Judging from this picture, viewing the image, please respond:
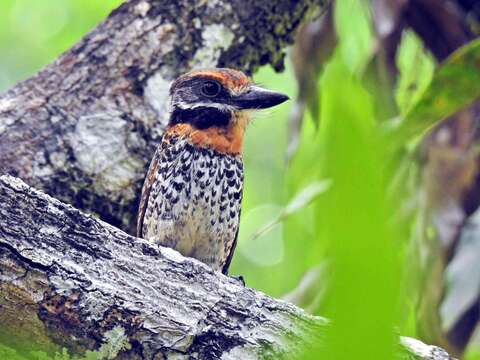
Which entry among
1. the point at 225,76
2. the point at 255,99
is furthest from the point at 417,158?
the point at 225,76

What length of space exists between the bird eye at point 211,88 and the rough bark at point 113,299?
1.57m

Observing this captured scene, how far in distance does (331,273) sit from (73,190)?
2898mm

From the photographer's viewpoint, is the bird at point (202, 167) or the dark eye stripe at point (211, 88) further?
the dark eye stripe at point (211, 88)

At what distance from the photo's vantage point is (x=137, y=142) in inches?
131

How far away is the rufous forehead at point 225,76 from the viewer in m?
3.35

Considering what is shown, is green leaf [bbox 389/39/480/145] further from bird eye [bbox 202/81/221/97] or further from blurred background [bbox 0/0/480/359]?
bird eye [bbox 202/81/221/97]

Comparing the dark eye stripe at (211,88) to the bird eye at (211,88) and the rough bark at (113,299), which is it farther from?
the rough bark at (113,299)

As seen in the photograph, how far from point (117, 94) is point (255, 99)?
0.61 metres

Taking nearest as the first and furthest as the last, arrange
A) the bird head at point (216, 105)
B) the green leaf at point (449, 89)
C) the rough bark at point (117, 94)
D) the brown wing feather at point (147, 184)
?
1. the green leaf at point (449, 89)
2. the rough bark at point (117, 94)
3. the brown wing feather at point (147, 184)
4. the bird head at point (216, 105)

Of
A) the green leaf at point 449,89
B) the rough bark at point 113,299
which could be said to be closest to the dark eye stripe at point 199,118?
the green leaf at point 449,89

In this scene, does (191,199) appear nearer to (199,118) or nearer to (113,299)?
(199,118)

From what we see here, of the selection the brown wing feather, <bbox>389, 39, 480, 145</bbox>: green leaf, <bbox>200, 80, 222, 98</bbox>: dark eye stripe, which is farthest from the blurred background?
the brown wing feather

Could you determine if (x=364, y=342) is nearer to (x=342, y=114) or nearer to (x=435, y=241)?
(x=342, y=114)

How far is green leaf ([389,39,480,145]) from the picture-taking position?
8.50ft
